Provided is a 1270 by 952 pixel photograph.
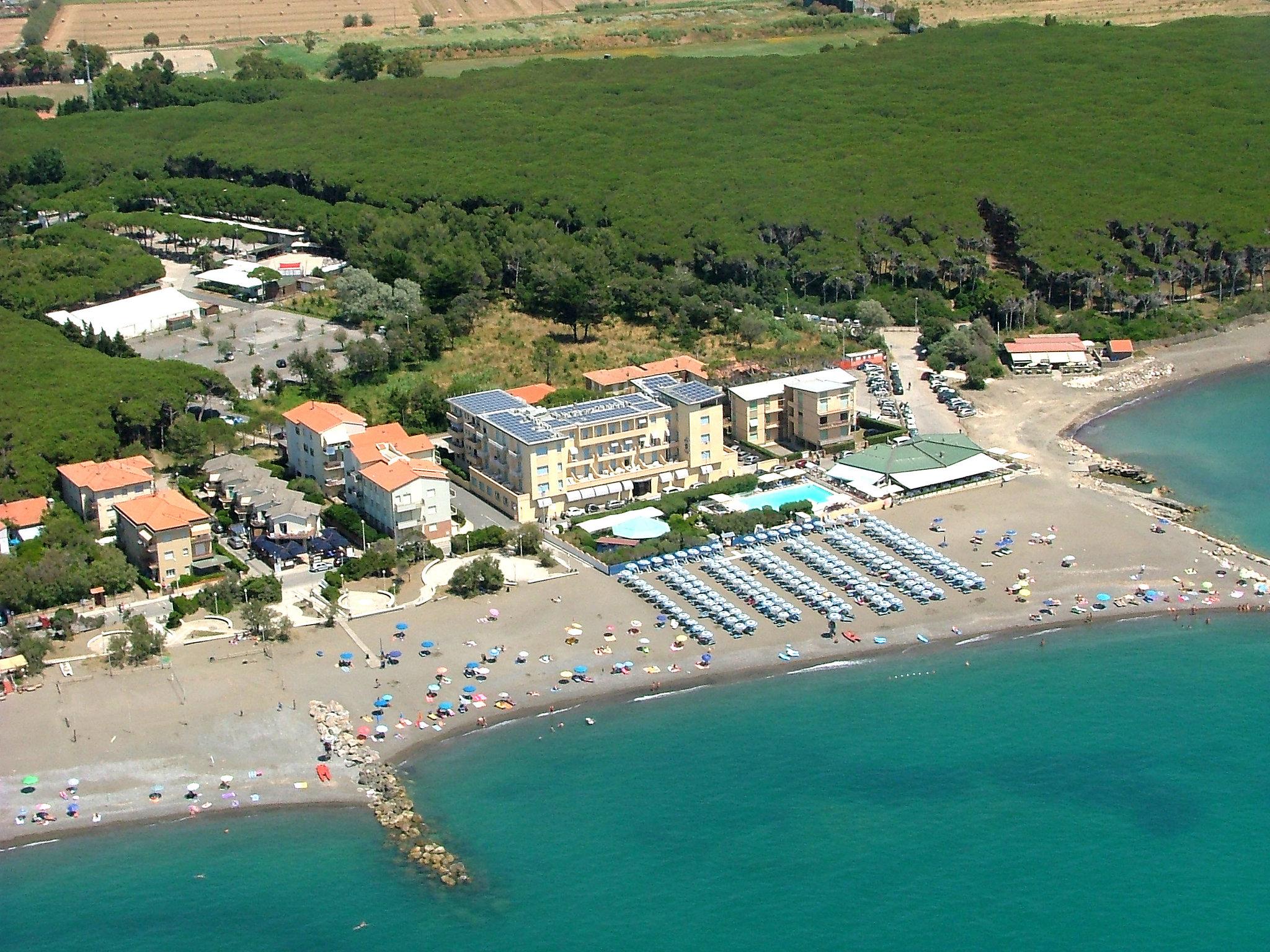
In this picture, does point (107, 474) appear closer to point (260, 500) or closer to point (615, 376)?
point (260, 500)

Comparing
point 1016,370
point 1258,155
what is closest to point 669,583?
point 1016,370

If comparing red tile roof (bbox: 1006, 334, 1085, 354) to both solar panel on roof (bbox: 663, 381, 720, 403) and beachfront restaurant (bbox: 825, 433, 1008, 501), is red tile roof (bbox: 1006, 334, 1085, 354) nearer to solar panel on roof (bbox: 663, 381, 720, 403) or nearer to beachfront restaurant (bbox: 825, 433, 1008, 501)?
beachfront restaurant (bbox: 825, 433, 1008, 501)

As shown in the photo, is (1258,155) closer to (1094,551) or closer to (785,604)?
(1094,551)

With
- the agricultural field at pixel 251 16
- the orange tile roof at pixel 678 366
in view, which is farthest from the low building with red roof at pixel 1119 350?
the agricultural field at pixel 251 16

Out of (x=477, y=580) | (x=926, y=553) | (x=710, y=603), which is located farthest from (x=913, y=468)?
(x=477, y=580)

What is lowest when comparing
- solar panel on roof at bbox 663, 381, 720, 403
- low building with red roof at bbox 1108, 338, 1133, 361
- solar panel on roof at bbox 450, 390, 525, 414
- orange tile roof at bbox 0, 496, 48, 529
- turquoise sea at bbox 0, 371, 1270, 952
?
turquoise sea at bbox 0, 371, 1270, 952

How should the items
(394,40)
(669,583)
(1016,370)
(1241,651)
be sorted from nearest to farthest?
(1241,651) < (669,583) < (1016,370) < (394,40)

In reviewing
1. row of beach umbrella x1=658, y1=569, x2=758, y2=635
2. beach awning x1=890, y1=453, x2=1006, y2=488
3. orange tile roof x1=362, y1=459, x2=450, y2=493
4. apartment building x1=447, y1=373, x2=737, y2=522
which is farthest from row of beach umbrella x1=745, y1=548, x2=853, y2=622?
orange tile roof x1=362, y1=459, x2=450, y2=493
